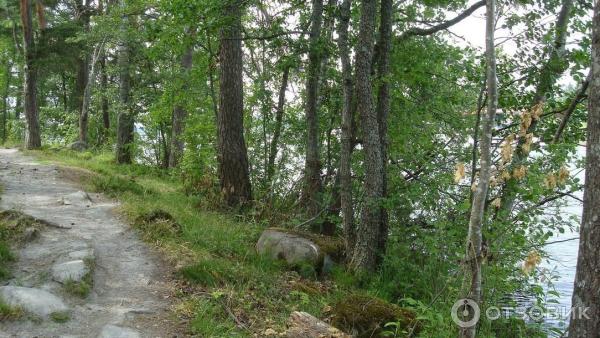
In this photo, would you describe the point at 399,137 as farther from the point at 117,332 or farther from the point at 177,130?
the point at 177,130

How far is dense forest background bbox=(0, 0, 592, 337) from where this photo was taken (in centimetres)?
569

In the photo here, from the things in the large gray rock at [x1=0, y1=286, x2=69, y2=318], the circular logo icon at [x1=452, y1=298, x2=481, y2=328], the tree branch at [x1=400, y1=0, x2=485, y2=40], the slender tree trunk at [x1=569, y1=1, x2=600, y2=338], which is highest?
the tree branch at [x1=400, y1=0, x2=485, y2=40]

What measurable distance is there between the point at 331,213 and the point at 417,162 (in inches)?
82.8

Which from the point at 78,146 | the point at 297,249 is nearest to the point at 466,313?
the point at 297,249

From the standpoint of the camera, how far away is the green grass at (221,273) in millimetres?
5012

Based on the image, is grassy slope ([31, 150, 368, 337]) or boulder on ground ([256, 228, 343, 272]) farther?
boulder on ground ([256, 228, 343, 272])

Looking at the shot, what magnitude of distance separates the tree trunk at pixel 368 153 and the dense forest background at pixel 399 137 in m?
0.02

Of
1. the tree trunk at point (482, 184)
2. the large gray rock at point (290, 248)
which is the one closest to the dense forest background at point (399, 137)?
the tree trunk at point (482, 184)

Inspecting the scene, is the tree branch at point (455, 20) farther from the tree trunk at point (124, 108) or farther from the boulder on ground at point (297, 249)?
the tree trunk at point (124, 108)

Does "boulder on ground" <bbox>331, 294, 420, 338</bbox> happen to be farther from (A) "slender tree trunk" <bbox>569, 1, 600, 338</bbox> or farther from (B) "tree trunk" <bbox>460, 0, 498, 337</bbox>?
(A) "slender tree trunk" <bbox>569, 1, 600, 338</bbox>

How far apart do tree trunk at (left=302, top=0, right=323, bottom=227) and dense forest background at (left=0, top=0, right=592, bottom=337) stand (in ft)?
0.09

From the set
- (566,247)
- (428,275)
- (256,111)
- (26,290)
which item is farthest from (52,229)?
(566,247)

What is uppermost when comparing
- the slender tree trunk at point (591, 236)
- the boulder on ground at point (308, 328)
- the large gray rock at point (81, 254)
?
the slender tree trunk at point (591, 236)

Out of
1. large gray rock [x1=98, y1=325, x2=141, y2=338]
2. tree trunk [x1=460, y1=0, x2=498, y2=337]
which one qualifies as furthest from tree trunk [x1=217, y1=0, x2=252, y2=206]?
tree trunk [x1=460, y1=0, x2=498, y2=337]
